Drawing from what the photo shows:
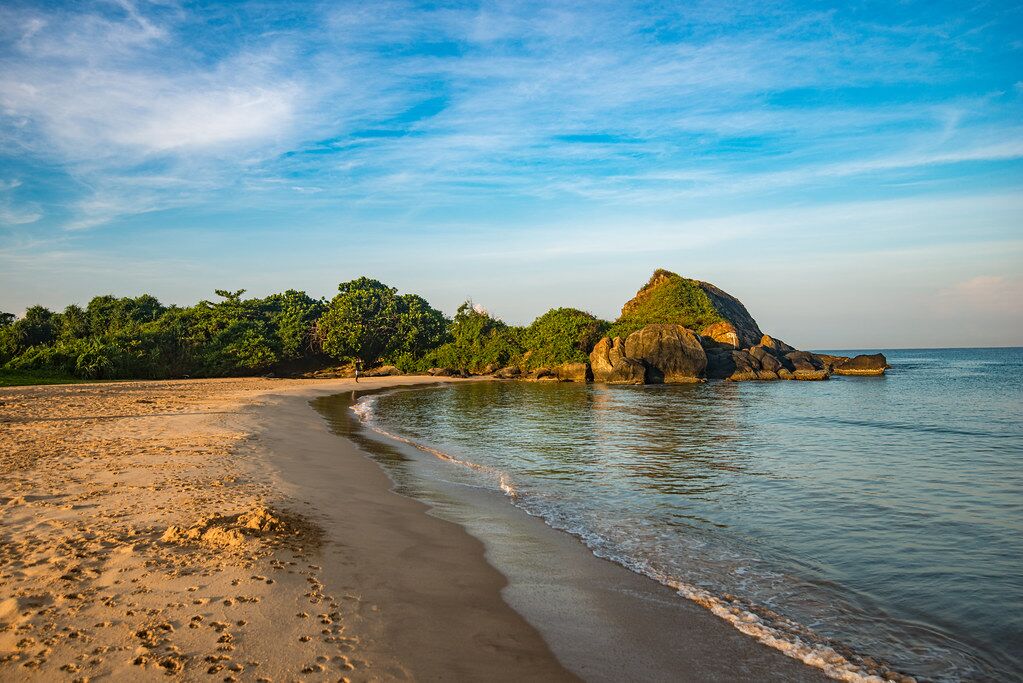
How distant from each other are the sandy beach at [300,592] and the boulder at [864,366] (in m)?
75.3

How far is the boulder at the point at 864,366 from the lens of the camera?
7094 cm

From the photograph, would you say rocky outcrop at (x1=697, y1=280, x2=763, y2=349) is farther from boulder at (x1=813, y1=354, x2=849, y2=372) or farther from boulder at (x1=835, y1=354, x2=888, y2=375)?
boulder at (x1=835, y1=354, x2=888, y2=375)

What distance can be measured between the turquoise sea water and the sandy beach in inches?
53.5

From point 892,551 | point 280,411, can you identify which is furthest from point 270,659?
point 280,411

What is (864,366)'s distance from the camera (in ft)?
238

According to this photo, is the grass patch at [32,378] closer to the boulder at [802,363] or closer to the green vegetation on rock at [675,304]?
the green vegetation on rock at [675,304]

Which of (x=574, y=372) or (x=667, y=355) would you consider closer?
(x=667, y=355)

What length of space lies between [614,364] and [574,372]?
4.85m

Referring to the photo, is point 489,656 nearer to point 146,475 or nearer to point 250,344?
point 146,475

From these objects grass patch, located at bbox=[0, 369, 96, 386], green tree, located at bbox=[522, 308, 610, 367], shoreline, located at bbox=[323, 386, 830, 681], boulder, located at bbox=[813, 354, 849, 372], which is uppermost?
green tree, located at bbox=[522, 308, 610, 367]

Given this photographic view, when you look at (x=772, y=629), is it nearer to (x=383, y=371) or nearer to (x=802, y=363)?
(x=383, y=371)

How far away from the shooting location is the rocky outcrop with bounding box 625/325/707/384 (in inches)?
2382

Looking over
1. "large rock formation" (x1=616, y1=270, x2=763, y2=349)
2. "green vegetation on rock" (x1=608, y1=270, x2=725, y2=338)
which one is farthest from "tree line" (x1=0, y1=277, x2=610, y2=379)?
"green vegetation on rock" (x1=608, y1=270, x2=725, y2=338)

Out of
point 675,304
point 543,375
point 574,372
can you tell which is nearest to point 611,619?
point 574,372
